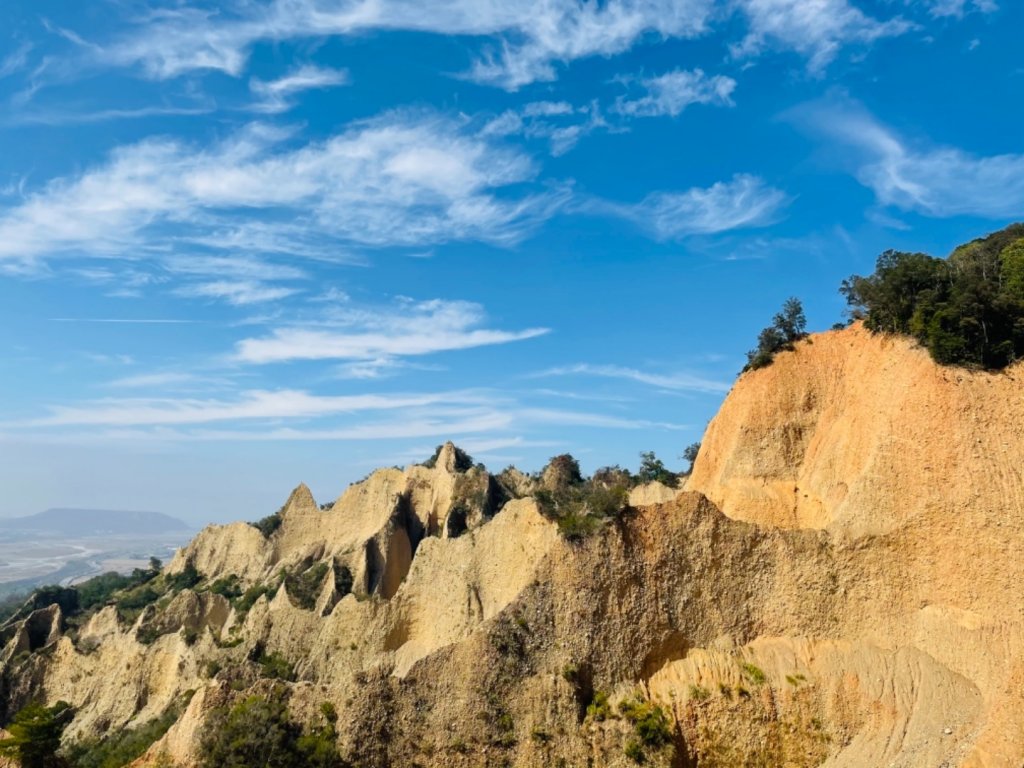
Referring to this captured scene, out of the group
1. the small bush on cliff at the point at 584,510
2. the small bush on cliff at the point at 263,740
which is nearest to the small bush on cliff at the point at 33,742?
the small bush on cliff at the point at 263,740

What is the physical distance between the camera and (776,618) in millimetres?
26859

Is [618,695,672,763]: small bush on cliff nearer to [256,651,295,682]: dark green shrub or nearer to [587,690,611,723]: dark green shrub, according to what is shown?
[587,690,611,723]: dark green shrub

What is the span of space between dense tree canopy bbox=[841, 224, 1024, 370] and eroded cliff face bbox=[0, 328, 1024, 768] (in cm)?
93

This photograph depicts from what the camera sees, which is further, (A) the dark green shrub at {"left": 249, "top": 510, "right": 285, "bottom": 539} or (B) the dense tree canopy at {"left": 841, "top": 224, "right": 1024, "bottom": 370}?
(A) the dark green shrub at {"left": 249, "top": 510, "right": 285, "bottom": 539}

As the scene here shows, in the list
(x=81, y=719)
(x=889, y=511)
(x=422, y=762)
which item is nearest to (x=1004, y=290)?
(x=889, y=511)

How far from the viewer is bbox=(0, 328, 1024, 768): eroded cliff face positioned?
23984 millimetres

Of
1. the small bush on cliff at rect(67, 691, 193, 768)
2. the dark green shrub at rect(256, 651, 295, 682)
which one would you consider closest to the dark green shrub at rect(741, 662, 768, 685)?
the dark green shrub at rect(256, 651, 295, 682)

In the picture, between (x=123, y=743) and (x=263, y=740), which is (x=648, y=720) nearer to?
(x=263, y=740)

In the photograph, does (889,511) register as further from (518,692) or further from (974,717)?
(518,692)

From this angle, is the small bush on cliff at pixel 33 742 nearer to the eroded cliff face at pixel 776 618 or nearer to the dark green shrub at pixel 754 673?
the eroded cliff face at pixel 776 618

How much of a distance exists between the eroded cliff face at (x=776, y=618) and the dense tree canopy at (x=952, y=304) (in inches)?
36.6

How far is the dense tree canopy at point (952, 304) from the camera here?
91.0ft

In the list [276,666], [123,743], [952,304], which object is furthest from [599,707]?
[123,743]

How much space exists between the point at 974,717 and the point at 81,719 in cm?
4003
